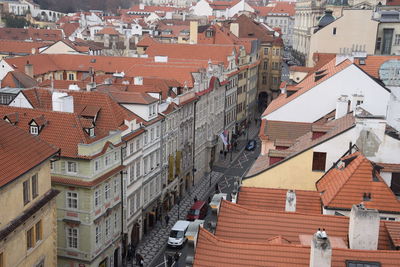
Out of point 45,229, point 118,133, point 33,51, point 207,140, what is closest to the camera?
point 45,229

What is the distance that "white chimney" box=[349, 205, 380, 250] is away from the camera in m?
20.9

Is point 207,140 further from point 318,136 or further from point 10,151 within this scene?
point 10,151

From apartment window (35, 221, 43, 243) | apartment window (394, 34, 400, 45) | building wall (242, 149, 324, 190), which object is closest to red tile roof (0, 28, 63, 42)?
apartment window (394, 34, 400, 45)

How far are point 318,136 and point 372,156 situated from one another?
3.91 m

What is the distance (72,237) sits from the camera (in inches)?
1563

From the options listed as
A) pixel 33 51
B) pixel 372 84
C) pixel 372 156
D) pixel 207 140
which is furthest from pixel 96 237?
pixel 33 51

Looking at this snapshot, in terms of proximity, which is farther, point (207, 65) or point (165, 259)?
point (207, 65)

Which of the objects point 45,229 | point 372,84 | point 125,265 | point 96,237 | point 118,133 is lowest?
point 125,265

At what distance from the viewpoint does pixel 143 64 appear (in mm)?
Answer: 73062

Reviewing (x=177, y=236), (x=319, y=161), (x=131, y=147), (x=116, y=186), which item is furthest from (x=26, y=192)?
(x=177, y=236)

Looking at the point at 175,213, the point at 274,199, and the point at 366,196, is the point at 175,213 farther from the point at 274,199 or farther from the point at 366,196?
the point at 366,196

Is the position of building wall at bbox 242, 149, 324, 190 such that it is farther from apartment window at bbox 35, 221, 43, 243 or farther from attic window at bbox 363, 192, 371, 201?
apartment window at bbox 35, 221, 43, 243

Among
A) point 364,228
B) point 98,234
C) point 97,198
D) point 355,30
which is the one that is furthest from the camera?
point 355,30

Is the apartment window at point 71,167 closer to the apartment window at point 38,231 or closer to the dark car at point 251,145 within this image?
the apartment window at point 38,231
